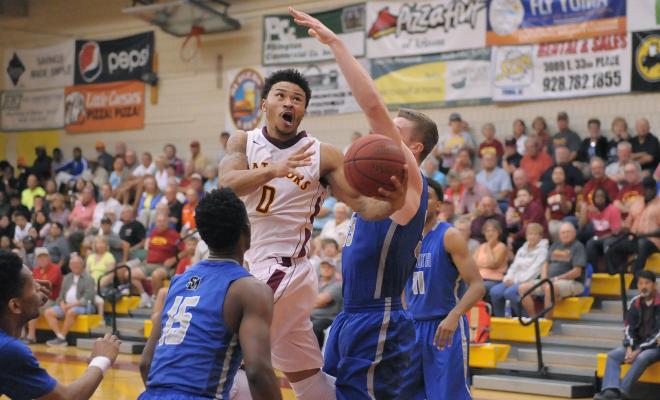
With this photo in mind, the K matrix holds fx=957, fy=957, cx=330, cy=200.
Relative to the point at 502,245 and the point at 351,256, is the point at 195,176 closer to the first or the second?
the point at 502,245

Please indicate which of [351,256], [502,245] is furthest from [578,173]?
[351,256]

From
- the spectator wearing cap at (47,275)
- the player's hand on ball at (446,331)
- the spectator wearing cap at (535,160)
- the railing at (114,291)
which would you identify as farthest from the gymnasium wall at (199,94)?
the player's hand on ball at (446,331)

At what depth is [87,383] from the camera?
4418 mm

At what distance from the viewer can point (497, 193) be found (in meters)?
14.7

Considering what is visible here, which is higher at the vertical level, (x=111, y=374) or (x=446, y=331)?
(x=446, y=331)

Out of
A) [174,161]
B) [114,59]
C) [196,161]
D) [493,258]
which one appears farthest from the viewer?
[114,59]

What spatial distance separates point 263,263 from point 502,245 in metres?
7.80

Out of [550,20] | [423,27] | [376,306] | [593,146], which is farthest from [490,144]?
[376,306]

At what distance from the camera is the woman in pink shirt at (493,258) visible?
12594 mm

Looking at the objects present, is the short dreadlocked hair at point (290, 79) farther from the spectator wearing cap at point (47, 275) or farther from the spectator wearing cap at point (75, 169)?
the spectator wearing cap at point (75, 169)

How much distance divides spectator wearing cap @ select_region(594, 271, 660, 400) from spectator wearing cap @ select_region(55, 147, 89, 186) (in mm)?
14227

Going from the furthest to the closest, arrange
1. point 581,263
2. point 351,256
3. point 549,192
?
point 549,192 → point 581,263 → point 351,256

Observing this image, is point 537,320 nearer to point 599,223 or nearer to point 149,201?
point 599,223

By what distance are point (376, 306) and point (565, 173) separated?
369 inches
